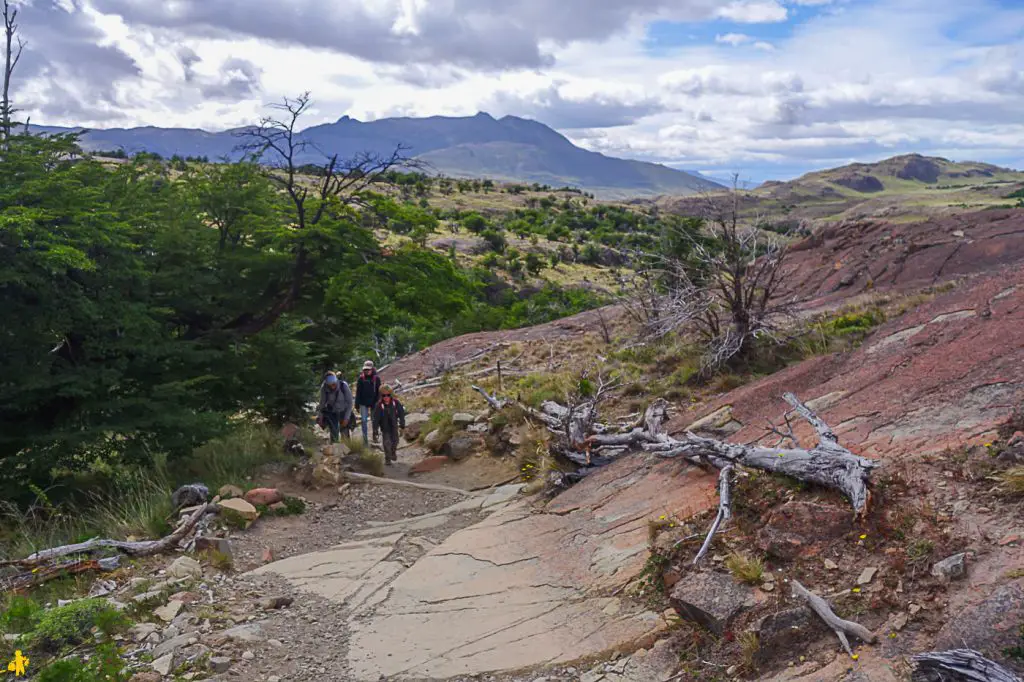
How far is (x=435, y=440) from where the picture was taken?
13.4 m

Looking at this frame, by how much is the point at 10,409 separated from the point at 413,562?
6.94 m

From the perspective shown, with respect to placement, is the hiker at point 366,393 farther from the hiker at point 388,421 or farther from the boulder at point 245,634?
the boulder at point 245,634

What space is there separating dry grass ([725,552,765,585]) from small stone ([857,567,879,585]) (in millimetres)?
669

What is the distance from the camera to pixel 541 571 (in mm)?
7211

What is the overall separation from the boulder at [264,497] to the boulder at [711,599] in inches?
232

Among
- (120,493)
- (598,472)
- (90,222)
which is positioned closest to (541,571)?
(598,472)

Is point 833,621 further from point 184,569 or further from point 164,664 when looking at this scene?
point 184,569

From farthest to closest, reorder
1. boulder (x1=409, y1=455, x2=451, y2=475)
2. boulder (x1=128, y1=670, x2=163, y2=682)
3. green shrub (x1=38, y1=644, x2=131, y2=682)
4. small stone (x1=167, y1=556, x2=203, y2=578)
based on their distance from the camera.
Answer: boulder (x1=409, y1=455, x2=451, y2=475)
small stone (x1=167, y1=556, x2=203, y2=578)
boulder (x1=128, y1=670, x2=163, y2=682)
green shrub (x1=38, y1=644, x2=131, y2=682)

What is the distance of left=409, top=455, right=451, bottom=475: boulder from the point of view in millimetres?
12469

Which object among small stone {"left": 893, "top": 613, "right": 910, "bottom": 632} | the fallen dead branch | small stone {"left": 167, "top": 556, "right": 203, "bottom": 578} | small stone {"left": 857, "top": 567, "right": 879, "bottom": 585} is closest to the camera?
small stone {"left": 893, "top": 613, "right": 910, "bottom": 632}

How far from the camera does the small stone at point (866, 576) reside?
4.95 meters

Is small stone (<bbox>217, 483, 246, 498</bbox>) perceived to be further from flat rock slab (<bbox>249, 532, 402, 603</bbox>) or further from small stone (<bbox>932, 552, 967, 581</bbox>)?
small stone (<bbox>932, 552, 967, 581</bbox>)

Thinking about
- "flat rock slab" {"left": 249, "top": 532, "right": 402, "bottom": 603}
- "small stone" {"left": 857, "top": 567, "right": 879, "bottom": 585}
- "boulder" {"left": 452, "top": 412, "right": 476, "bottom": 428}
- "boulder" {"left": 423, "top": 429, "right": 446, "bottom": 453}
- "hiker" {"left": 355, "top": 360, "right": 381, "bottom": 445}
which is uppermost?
"small stone" {"left": 857, "top": 567, "right": 879, "bottom": 585}

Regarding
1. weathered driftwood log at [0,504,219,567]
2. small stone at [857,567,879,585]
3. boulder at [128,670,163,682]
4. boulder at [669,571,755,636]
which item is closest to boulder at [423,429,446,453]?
weathered driftwood log at [0,504,219,567]
